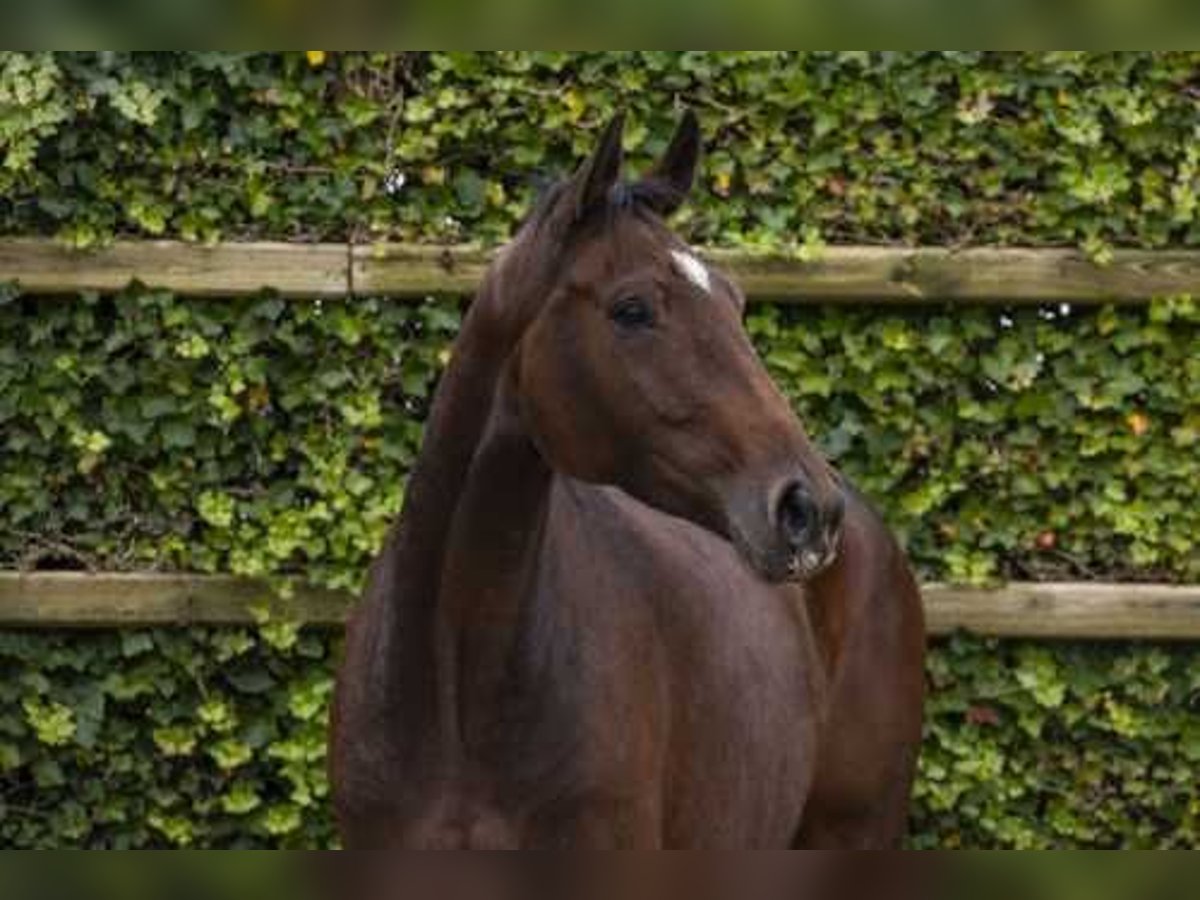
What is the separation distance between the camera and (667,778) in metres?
3.61

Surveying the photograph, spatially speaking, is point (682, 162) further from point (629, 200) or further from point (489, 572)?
point (489, 572)

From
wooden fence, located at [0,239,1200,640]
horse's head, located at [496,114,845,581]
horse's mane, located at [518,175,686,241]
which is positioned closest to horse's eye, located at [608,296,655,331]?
horse's head, located at [496,114,845,581]

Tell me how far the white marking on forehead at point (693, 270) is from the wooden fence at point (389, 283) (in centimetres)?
186

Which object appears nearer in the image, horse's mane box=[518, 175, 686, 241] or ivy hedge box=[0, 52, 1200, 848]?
horse's mane box=[518, 175, 686, 241]

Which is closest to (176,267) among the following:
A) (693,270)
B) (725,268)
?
(725,268)

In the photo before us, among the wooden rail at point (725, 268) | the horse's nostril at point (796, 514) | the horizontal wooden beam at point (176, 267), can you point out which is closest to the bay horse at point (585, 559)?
the horse's nostril at point (796, 514)

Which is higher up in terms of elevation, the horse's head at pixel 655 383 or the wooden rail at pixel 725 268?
the wooden rail at pixel 725 268

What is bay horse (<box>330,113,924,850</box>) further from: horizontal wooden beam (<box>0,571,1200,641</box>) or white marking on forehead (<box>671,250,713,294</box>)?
horizontal wooden beam (<box>0,571,1200,641</box>)

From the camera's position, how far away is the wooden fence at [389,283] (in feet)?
16.3

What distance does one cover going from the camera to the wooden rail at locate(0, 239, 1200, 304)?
4965 mm

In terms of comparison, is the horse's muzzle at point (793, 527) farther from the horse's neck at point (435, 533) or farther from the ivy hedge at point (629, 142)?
the ivy hedge at point (629, 142)

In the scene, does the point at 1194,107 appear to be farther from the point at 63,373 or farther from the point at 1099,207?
the point at 63,373

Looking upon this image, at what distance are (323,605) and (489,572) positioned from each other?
175cm

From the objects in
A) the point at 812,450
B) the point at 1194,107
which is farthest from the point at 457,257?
the point at 812,450
